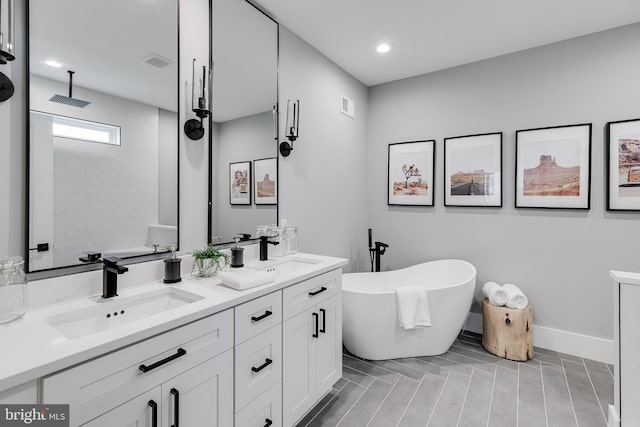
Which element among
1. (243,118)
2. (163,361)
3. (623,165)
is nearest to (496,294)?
(623,165)

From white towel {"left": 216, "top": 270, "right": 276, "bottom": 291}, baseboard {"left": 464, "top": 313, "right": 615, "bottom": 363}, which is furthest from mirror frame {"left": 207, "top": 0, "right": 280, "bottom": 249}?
baseboard {"left": 464, "top": 313, "right": 615, "bottom": 363}

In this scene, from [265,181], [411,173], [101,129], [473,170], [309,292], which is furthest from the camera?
[411,173]

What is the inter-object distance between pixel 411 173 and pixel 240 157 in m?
2.13

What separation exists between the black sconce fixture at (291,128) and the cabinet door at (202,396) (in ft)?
5.39

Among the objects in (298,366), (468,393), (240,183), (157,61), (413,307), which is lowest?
(468,393)

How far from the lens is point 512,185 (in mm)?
3027

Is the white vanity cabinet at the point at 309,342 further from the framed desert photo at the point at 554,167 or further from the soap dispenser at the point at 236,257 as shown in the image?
the framed desert photo at the point at 554,167

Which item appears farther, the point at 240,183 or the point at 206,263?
the point at 240,183

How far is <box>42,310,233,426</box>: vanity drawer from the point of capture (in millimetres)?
867

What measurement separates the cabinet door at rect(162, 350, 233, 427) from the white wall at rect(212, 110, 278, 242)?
0.93m

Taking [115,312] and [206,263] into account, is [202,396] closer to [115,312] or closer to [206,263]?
[115,312]

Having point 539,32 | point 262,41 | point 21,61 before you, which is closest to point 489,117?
point 539,32

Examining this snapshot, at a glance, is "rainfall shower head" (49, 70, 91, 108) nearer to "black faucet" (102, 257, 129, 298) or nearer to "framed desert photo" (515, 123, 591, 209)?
"black faucet" (102, 257, 129, 298)

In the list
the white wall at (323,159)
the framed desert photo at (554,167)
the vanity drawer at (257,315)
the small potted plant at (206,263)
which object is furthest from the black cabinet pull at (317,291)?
the framed desert photo at (554,167)
